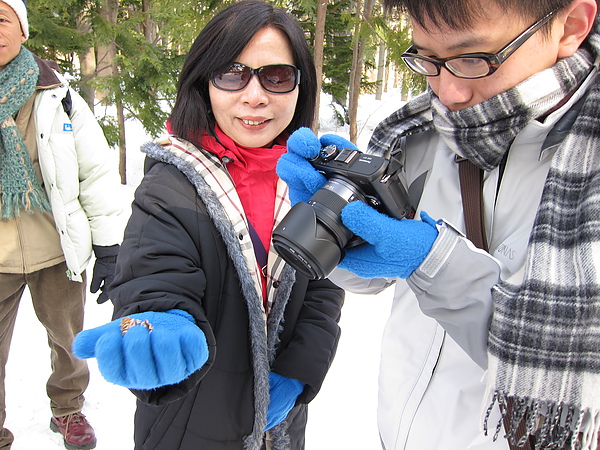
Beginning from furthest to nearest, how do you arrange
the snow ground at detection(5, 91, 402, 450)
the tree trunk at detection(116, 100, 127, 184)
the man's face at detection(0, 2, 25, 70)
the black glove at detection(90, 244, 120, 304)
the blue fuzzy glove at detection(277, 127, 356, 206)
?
the tree trunk at detection(116, 100, 127, 184), the snow ground at detection(5, 91, 402, 450), the black glove at detection(90, 244, 120, 304), the man's face at detection(0, 2, 25, 70), the blue fuzzy glove at detection(277, 127, 356, 206)

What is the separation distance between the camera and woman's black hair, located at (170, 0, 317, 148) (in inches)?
56.6

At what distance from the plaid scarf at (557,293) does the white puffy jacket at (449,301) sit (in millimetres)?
45

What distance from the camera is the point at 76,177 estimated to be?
229cm

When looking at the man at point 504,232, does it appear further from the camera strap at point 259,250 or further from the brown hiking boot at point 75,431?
the brown hiking boot at point 75,431

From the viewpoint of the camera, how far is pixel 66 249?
88.6 inches

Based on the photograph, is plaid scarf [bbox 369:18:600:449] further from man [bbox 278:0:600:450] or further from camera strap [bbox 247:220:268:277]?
camera strap [bbox 247:220:268:277]

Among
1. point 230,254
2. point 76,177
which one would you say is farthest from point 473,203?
point 76,177

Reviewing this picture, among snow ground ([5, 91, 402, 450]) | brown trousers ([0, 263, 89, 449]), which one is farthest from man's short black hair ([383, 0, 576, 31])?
snow ground ([5, 91, 402, 450])

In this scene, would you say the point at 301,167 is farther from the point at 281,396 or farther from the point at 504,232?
the point at 281,396

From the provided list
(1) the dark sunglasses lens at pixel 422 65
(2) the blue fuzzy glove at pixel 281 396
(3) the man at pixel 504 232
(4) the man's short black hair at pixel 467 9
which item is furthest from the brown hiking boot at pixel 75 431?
(4) the man's short black hair at pixel 467 9

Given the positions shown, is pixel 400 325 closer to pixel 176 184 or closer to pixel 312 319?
pixel 312 319

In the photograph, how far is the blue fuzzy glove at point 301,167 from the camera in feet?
3.72

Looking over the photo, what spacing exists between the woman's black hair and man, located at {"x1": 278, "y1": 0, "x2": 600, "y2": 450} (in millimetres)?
498

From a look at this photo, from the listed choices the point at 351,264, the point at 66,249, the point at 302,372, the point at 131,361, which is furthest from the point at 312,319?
the point at 66,249
